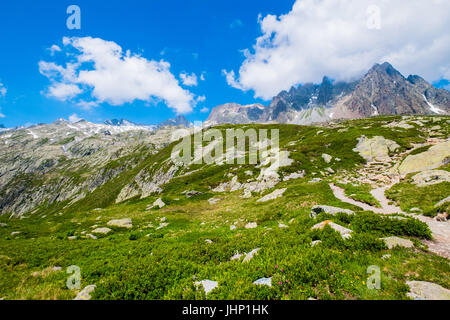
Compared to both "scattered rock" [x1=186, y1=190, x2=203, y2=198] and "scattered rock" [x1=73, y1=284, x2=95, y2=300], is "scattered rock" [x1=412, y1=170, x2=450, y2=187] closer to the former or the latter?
"scattered rock" [x1=73, y1=284, x2=95, y2=300]

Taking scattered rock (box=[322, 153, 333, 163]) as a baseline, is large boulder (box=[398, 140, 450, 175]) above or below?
below

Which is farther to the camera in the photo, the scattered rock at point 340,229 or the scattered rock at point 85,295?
→ the scattered rock at point 340,229

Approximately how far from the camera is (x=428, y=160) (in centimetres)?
3098

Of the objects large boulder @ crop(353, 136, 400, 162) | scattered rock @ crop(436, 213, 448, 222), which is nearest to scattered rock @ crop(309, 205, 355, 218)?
scattered rock @ crop(436, 213, 448, 222)

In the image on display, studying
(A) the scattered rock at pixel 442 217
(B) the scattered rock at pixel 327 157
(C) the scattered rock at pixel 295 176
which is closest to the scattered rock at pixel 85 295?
(A) the scattered rock at pixel 442 217

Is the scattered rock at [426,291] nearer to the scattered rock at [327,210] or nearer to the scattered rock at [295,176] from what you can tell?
the scattered rock at [327,210]

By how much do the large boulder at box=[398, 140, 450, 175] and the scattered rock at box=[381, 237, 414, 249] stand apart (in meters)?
29.8

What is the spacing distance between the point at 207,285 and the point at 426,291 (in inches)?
263

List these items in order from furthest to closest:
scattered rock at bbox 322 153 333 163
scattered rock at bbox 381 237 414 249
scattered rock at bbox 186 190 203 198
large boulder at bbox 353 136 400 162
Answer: scattered rock at bbox 322 153 333 163
large boulder at bbox 353 136 400 162
scattered rock at bbox 186 190 203 198
scattered rock at bbox 381 237 414 249

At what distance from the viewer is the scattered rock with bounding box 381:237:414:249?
8.35 meters

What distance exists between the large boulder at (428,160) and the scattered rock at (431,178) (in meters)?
8.11

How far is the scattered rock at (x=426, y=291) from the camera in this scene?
5184mm
